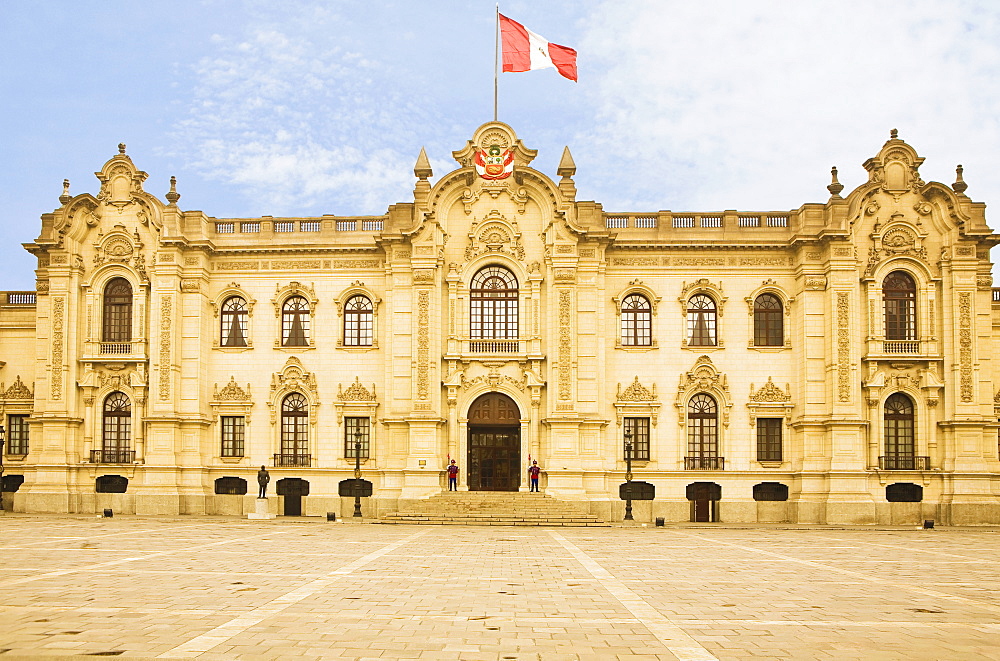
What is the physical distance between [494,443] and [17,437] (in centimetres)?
2360

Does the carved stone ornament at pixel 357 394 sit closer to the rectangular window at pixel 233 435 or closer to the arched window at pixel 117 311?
the rectangular window at pixel 233 435

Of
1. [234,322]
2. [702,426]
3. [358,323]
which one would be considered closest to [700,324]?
[702,426]

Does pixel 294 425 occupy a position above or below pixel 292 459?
above

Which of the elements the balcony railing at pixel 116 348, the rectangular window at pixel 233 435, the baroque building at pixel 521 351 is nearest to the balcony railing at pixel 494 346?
the baroque building at pixel 521 351

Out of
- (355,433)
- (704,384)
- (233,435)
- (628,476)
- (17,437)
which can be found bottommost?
(628,476)

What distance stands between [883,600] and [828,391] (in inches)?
1029

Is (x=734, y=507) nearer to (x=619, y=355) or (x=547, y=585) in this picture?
(x=619, y=355)

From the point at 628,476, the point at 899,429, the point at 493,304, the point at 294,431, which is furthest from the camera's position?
the point at 294,431

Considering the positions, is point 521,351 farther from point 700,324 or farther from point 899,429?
point 899,429

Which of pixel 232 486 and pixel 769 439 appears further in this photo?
pixel 232 486

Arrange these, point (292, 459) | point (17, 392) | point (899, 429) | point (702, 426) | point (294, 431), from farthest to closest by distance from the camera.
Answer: point (17, 392) < point (294, 431) < point (292, 459) < point (702, 426) < point (899, 429)

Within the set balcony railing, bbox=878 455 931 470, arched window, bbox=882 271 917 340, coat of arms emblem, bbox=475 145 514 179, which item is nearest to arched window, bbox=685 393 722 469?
balcony railing, bbox=878 455 931 470

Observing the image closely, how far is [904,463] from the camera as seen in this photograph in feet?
137

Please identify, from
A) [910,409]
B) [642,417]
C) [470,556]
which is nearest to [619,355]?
[642,417]
